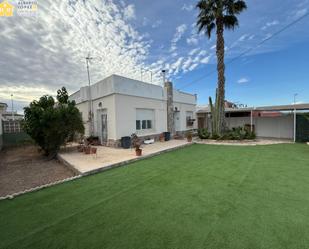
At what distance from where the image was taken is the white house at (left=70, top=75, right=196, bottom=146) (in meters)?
10.6

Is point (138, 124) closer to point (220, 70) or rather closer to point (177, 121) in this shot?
point (177, 121)

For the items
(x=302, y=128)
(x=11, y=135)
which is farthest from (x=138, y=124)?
(x=302, y=128)

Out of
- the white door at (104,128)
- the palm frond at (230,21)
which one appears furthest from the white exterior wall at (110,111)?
the palm frond at (230,21)

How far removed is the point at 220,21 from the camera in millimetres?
12867

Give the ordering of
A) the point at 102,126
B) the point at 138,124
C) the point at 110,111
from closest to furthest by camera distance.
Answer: the point at 110,111 < the point at 102,126 < the point at 138,124

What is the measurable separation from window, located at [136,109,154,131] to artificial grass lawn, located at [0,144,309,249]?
716 cm

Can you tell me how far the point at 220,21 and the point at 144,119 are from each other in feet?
32.7

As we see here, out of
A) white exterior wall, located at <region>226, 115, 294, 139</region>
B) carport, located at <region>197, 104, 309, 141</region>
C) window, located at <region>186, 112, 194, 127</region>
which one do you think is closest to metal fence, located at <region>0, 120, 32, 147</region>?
window, located at <region>186, 112, 194, 127</region>

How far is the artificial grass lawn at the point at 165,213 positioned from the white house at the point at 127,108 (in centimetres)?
592

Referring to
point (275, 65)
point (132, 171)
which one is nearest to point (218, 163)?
point (132, 171)

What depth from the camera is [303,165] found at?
20.5ft

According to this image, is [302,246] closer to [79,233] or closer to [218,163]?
[79,233]

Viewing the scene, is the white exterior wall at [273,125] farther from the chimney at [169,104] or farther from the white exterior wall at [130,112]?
the white exterior wall at [130,112]

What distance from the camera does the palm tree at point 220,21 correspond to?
41.0 feet
